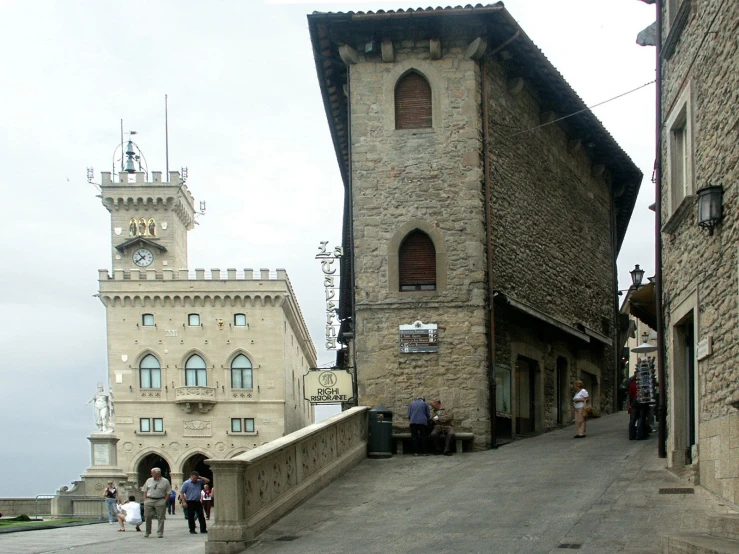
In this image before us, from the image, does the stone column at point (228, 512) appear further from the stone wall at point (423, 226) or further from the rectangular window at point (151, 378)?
the rectangular window at point (151, 378)

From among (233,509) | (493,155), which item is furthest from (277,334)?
(233,509)

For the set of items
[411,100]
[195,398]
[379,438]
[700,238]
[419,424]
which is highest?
[411,100]

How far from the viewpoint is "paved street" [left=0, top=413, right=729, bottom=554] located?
11.5 meters

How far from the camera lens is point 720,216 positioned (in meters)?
12.5

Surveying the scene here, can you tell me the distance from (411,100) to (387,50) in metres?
1.16

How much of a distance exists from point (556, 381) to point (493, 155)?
→ 22.7ft

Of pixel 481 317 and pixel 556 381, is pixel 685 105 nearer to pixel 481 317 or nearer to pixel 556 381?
pixel 481 317

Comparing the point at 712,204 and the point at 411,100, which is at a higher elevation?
the point at 411,100

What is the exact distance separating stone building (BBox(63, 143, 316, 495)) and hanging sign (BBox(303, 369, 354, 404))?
39.2m

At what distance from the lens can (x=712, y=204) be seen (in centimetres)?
1248

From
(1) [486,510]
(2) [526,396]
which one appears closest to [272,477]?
(1) [486,510]

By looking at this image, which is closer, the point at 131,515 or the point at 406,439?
the point at 406,439

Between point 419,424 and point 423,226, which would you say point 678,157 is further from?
point 419,424

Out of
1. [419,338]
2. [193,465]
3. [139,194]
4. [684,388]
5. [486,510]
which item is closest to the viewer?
[486,510]
